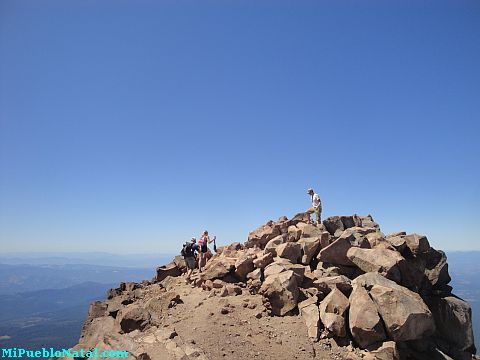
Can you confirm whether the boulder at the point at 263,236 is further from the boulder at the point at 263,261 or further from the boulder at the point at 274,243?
the boulder at the point at 263,261

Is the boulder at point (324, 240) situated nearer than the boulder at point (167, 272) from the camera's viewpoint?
Yes

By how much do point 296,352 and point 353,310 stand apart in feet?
13.9

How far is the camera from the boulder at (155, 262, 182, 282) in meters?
30.5

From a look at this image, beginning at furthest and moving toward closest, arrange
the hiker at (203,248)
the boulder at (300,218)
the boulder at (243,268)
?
the boulder at (300,218)
the hiker at (203,248)
the boulder at (243,268)

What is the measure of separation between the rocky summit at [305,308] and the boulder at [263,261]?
0.27 feet

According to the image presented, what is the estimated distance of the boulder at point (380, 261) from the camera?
20.5 meters

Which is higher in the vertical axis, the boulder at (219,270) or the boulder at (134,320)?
the boulder at (219,270)

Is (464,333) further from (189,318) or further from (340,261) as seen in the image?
(189,318)

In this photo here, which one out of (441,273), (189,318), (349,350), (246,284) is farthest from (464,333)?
(189,318)

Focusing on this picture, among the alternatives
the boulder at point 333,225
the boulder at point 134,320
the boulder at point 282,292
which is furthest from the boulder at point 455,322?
the boulder at point 134,320

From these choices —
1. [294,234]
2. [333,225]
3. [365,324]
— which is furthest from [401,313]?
[333,225]

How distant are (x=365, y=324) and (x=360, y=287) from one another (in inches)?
107

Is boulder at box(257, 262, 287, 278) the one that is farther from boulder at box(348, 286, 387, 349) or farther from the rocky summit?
boulder at box(348, 286, 387, 349)

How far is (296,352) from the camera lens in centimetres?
1527
